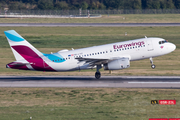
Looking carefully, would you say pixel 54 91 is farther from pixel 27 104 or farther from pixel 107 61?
pixel 107 61

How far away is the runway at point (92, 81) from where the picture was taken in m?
39.1

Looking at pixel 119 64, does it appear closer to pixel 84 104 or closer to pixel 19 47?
pixel 84 104

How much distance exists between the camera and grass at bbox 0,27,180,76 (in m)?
51.1

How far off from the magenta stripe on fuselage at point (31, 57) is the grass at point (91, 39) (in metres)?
8.91

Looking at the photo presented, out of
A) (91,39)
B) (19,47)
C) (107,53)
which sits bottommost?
(107,53)

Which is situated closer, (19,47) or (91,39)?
(19,47)

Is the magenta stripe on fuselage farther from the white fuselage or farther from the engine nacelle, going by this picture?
the engine nacelle

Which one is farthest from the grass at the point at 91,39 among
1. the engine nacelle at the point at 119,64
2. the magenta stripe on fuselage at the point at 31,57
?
the magenta stripe on fuselage at the point at 31,57

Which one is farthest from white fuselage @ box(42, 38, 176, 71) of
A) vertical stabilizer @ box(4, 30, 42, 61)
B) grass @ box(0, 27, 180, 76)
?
grass @ box(0, 27, 180, 76)

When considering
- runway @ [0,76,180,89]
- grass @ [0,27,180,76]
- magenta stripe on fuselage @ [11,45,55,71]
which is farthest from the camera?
grass @ [0,27,180,76]

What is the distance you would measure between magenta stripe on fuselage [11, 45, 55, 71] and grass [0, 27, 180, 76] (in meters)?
8.91

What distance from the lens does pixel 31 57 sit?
137ft

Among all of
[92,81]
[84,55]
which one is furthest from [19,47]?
[92,81]

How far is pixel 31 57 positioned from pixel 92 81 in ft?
31.1
